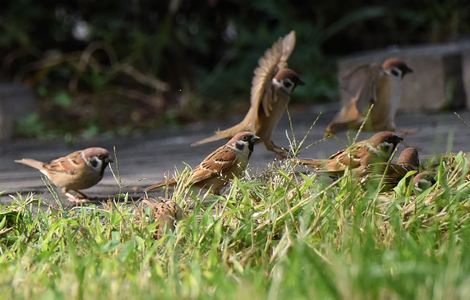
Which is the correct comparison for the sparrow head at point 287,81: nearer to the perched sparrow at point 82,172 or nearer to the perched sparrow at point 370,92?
the perched sparrow at point 370,92

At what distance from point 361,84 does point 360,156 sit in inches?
92.6

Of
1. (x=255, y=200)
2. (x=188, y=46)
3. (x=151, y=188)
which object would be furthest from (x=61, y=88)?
(x=255, y=200)

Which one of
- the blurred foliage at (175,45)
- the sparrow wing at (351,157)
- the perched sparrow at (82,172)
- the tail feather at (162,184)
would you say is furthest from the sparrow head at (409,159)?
the blurred foliage at (175,45)

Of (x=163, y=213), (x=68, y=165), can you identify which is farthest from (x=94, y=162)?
(x=163, y=213)

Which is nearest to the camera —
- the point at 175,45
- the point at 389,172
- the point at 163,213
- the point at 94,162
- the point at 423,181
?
the point at 163,213

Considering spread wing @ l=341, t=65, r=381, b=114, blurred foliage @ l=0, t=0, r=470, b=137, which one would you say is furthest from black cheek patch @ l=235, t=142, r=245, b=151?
blurred foliage @ l=0, t=0, r=470, b=137

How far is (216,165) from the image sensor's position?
5066 mm

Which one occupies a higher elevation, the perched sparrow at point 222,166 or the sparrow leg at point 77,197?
the perched sparrow at point 222,166

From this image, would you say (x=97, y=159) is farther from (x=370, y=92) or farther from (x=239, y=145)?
(x=370, y=92)

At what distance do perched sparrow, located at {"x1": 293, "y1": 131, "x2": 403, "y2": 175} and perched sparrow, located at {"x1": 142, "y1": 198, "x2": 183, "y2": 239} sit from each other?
558 millimetres

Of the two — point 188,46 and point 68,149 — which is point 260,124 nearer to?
point 68,149

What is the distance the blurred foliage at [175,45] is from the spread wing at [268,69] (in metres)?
4.01

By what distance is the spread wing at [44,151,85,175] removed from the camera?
5.69m

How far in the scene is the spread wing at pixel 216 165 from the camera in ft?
16.4
